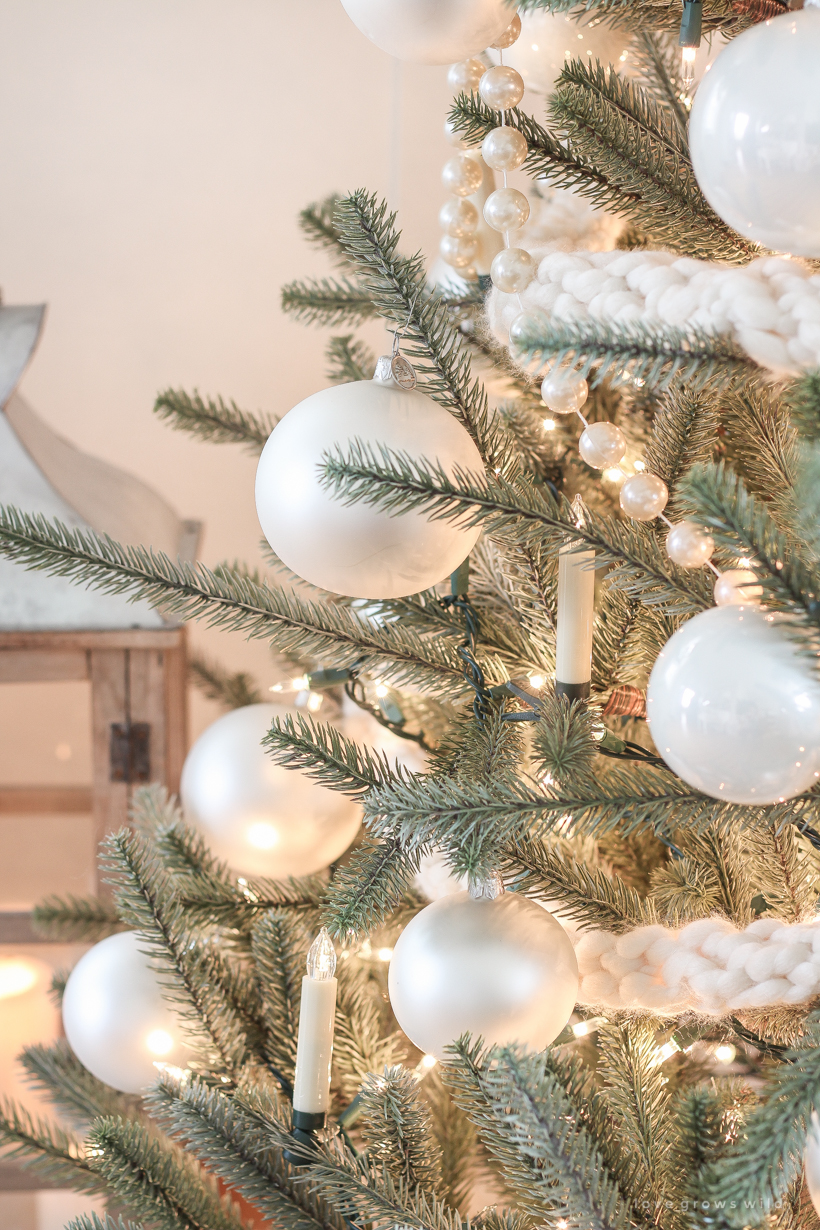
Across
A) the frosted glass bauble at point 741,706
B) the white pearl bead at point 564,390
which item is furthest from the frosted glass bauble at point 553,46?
the frosted glass bauble at point 741,706

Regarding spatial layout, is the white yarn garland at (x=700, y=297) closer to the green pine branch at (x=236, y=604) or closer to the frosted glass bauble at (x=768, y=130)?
the frosted glass bauble at (x=768, y=130)

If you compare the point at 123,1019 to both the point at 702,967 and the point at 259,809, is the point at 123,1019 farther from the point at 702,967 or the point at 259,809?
the point at 702,967

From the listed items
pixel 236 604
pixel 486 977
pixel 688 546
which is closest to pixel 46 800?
pixel 236 604

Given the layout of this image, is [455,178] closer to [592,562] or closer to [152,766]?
[592,562]

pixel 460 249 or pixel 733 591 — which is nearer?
pixel 733 591

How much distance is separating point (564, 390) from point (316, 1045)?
12.2 inches

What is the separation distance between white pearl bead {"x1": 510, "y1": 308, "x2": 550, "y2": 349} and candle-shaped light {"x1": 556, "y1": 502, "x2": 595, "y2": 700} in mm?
98

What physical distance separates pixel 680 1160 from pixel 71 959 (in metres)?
0.67

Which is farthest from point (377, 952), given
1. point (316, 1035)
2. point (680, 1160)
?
point (680, 1160)

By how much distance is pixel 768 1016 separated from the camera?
0.40 m

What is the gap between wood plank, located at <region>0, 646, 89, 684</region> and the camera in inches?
29.3

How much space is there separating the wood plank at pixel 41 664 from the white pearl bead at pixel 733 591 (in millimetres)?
551

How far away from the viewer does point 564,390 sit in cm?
38

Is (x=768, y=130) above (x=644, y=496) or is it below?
above
